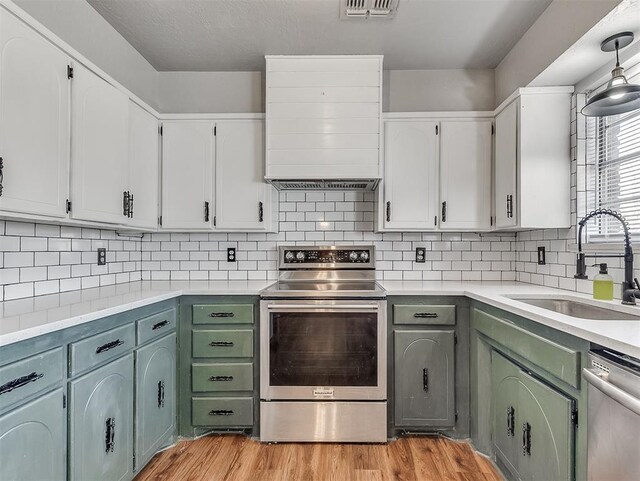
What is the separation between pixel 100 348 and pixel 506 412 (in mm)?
1904

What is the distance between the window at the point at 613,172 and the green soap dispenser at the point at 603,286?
0.80ft

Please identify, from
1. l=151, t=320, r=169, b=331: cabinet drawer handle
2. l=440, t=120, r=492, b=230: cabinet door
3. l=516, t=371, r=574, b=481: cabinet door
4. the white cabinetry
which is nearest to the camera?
l=516, t=371, r=574, b=481: cabinet door

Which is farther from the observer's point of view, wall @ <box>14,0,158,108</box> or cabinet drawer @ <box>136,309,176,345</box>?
cabinet drawer @ <box>136,309,176,345</box>

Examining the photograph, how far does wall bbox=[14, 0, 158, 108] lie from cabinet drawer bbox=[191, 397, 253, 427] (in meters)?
2.12

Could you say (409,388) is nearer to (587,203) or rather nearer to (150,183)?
(587,203)

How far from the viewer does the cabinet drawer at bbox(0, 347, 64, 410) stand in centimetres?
108

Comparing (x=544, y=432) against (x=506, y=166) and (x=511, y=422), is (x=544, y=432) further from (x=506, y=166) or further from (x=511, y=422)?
(x=506, y=166)

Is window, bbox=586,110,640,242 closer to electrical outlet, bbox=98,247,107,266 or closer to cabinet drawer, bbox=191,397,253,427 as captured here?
cabinet drawer, bbox=191,397,253,427

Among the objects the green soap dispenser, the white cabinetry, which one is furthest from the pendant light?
the green soap dispenser

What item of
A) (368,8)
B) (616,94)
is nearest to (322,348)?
(616,94)

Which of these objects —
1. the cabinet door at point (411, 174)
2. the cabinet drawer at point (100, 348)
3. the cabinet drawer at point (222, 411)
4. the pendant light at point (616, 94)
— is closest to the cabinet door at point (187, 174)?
the cabinet drawer at point (100, 348)

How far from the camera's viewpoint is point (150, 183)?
2.45m

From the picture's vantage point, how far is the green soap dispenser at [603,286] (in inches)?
66.2

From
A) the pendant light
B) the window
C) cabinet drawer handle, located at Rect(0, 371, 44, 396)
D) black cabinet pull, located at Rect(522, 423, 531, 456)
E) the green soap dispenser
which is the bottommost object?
black cabinet pull, located at Rect(522, 423, 531, 456)
